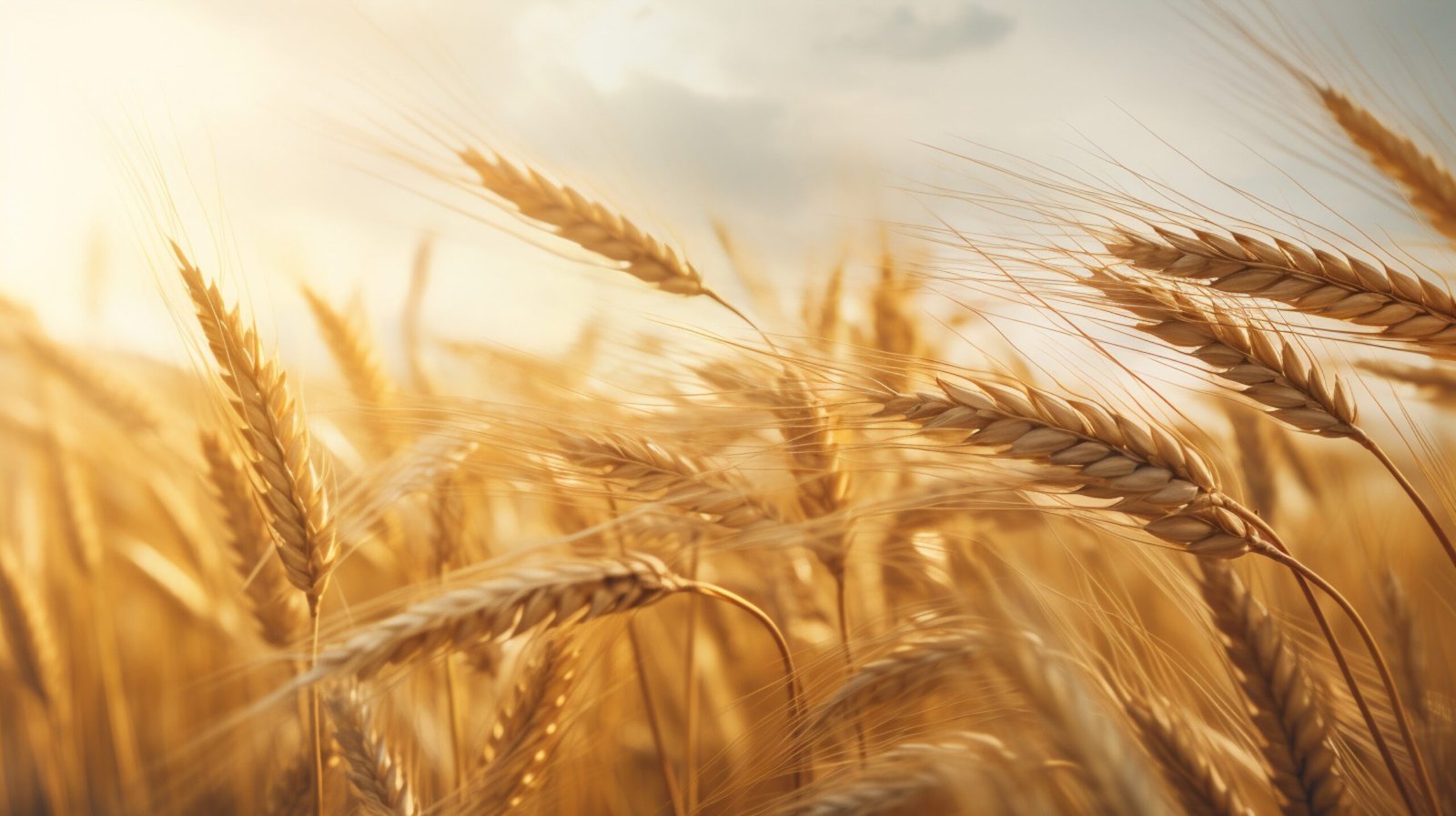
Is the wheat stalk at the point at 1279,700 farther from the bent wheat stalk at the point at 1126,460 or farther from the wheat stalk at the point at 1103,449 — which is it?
the wheat stalk at the point at 1103,449

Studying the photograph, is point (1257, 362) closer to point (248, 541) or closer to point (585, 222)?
point (585, 222)

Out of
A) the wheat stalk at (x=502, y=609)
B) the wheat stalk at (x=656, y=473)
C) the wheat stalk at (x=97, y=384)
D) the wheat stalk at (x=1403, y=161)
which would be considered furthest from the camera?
the wheat stalk at (x=97, y=384)

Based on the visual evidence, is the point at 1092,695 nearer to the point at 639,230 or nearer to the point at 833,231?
the point at 639,230

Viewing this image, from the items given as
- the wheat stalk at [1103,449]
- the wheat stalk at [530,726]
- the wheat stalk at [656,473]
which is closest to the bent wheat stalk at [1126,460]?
the wheat stalk at [1103,449]

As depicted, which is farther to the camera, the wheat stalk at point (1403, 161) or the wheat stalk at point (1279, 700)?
the wheat stalk at point (1403, 161)

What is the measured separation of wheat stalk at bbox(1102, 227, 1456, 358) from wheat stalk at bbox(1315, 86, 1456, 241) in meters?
0.31

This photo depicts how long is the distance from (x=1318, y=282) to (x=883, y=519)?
0.49 metres

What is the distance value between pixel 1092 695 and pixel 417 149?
1002 mm

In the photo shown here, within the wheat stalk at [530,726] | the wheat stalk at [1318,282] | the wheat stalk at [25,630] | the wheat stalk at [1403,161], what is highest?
the wheat stalk at [1403,161]

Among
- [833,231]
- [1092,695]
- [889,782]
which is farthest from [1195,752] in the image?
[833,231]

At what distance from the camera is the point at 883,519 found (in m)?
0.88

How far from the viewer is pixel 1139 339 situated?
A: 2.44 ft

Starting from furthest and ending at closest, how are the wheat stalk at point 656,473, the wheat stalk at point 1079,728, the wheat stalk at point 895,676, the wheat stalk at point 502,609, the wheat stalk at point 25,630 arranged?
1. the wheat stalk at point 25,630
2. the wheat stalk at point 656,473
3. the wheat stalk at point 895,676
4. the wheat stalk at point 502,609
5. the wheat stalk at point 1079,728

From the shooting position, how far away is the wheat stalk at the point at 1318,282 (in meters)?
0.73
